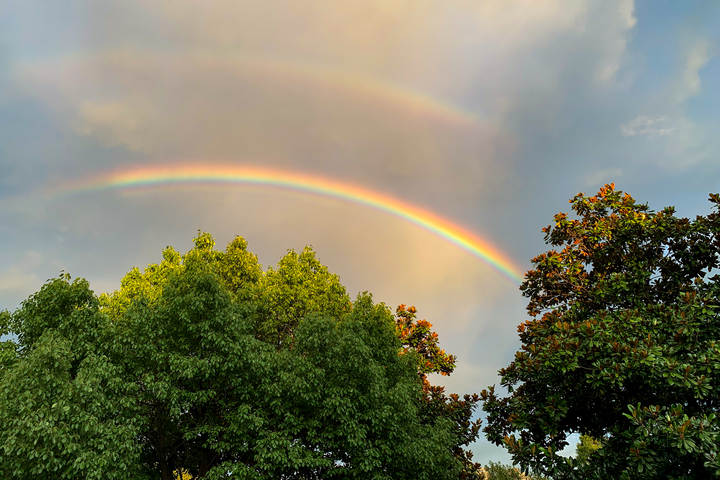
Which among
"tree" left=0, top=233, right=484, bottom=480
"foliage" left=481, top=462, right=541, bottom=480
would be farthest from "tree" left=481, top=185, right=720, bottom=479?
"foliage" left=481, top=462, right=541, bottom=480

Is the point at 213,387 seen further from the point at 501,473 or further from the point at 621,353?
the point at 501,473

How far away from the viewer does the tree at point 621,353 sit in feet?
45.3

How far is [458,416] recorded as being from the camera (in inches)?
1032

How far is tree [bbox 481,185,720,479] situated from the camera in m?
13.8

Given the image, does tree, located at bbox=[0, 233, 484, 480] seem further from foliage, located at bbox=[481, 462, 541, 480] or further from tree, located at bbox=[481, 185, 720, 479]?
foliage, located at bbox=[481, 462, 541, 480]

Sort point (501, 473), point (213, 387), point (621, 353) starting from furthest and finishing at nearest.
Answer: point (501, 473), point (213, 387), point (621, 353)

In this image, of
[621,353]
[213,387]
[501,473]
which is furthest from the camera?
[501,473]

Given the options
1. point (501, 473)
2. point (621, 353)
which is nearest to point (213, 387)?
point (621, 353)

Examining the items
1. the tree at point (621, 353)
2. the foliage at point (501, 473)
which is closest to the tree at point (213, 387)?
the tree at point (621, 353)

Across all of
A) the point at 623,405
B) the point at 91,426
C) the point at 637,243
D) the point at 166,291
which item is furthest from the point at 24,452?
the point at 637,243

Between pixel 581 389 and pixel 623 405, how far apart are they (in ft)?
4.43

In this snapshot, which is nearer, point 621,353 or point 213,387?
point 621,353

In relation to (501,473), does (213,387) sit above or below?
below

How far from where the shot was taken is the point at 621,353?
50.0 feet
